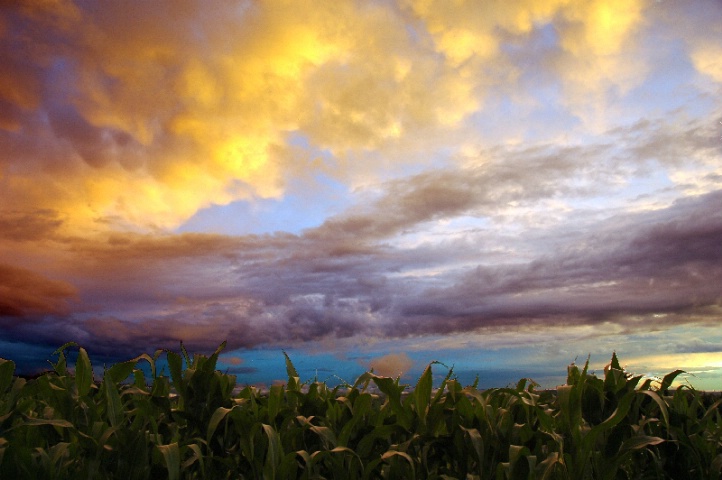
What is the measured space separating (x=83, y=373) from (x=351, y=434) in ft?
6.42

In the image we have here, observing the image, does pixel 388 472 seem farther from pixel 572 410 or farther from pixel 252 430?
pixel 572 410

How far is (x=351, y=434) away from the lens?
3.89m

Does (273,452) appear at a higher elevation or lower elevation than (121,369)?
lower

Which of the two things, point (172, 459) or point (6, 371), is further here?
point (6, 371)

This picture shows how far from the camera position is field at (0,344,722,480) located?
343 centimetres

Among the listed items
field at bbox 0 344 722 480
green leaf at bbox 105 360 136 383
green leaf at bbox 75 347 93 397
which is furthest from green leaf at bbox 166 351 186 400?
green leaf at bbox 75 347 93 397

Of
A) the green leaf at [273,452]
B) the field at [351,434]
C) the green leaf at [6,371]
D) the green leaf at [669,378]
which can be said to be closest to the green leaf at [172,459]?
the field at [351,434]

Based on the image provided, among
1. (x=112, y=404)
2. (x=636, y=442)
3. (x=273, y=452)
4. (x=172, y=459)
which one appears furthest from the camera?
(x=112, y=404)

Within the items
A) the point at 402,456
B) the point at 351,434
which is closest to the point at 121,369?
the point at 351,434

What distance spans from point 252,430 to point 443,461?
1.35m

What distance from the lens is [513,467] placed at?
3.31 m

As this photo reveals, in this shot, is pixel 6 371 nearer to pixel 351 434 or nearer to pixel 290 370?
pixel 290 370

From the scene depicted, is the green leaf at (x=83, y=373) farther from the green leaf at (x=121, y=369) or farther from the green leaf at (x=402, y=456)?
the green leaf at (x=402, y=456)

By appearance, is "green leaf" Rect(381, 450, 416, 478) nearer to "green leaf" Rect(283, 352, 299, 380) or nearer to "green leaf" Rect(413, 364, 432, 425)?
"green leaf" Rect(413, 364, 432, 425)
